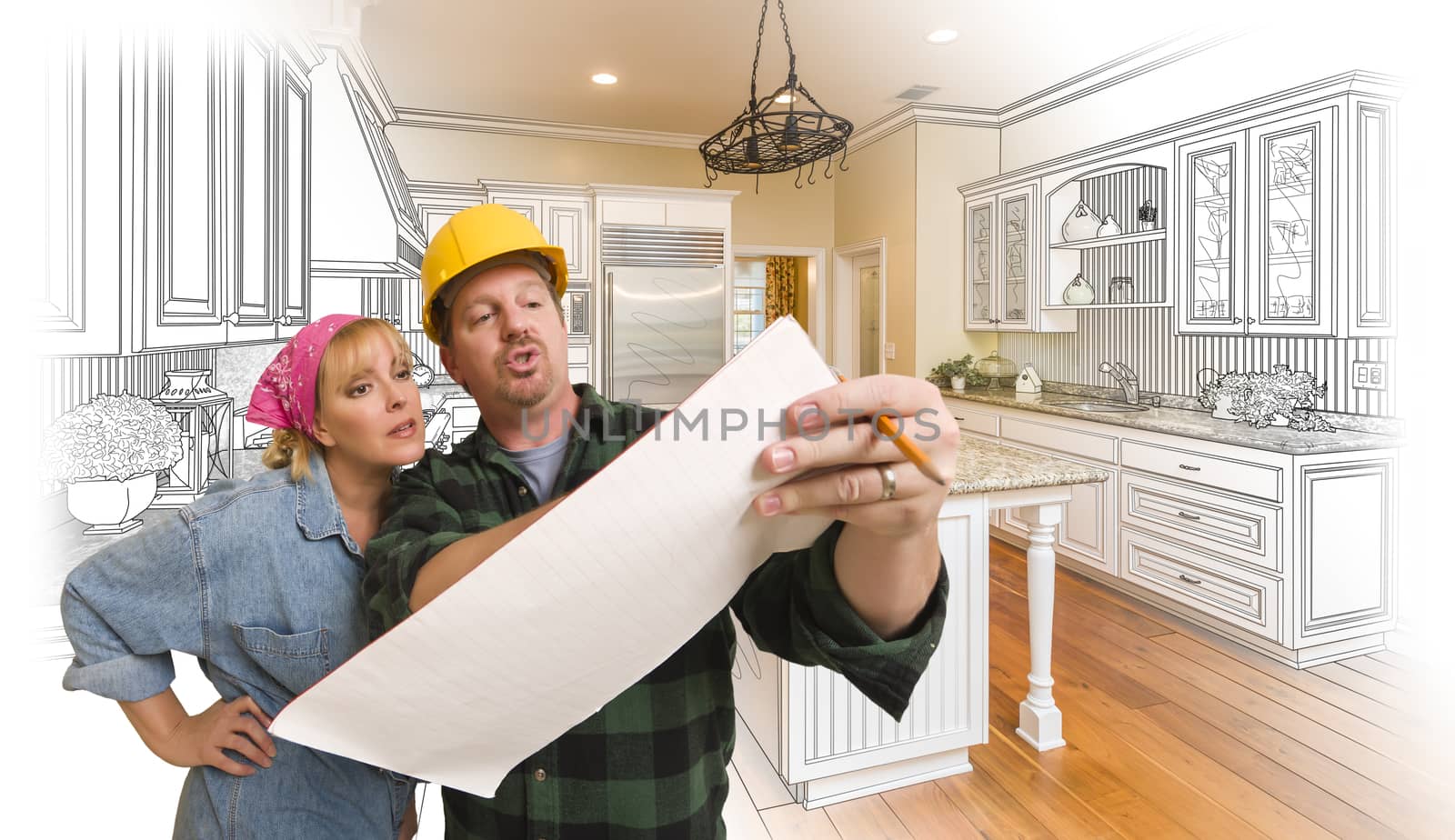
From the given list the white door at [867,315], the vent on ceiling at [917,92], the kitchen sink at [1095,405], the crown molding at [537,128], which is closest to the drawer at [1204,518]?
the kitchen sink at [1095,405]

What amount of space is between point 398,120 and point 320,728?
17.5 ft

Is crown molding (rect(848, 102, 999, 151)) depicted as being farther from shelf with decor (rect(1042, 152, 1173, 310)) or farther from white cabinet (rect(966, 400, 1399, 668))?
white cabinet (rect(966, 400, 1399, 668))

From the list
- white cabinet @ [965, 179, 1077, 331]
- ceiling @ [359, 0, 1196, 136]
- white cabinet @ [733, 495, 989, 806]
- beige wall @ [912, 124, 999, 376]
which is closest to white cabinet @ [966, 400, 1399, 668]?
white cabinet @ [965, 179, 1077, 331]

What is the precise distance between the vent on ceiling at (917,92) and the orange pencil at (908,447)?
473 cm

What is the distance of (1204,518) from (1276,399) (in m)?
0.63

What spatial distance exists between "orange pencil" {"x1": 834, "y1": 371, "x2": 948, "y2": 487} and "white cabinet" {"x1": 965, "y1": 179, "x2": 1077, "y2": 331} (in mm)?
4381

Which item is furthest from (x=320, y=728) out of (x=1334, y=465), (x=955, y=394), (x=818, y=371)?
(x=955, y=394)

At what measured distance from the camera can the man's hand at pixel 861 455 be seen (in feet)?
1.74

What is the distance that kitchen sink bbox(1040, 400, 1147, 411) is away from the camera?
3.99 metres

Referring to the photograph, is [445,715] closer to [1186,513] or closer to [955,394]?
[1186,513]

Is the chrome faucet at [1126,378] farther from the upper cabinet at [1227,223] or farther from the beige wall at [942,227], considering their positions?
the beige wall at [942,227]

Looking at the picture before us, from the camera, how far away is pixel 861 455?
21.5 inches

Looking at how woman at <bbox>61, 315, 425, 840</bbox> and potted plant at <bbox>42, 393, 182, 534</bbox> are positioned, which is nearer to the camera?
woman at <bbox>61, 315, 425, 840</bbox>

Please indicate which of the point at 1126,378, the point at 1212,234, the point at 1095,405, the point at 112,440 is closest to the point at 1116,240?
the point at 1212,234
